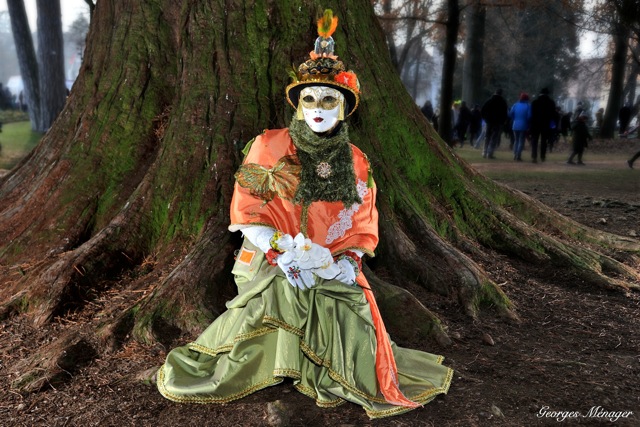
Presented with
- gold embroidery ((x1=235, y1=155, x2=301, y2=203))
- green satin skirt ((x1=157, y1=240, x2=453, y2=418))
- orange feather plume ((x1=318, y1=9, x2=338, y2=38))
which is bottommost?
green satin skirt ((x1=157, y1=240, x2=453, y2=418))

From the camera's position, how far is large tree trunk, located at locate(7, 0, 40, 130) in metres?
19.3

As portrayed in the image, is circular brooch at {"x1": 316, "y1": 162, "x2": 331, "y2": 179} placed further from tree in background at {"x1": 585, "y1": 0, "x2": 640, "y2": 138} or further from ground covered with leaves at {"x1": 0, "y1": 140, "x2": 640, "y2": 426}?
tree in background at {"x1": 585, "y1": 0, "x2": 640, "y2": 138}

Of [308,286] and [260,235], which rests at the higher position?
[260,235]

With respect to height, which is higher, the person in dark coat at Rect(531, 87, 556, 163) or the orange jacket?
the person in dark coat at Rect(531, 87, 556, 163)

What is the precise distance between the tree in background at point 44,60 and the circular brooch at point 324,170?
17.3 meters

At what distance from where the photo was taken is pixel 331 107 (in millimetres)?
3312

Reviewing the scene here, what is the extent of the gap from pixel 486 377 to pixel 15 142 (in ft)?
60.3

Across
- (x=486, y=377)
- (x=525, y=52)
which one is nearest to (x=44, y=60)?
(x=486, y=377)

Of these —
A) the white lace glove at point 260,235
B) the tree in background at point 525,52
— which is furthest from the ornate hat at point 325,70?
the tree in background at point 525,52

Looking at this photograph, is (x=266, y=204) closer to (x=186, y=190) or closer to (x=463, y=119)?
(x=186, y=190)

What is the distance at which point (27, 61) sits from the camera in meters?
19.7

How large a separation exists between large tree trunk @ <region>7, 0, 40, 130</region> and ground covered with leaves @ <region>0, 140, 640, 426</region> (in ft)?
57.5

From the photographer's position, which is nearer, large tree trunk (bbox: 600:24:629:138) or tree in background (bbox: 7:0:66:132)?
tree in background (bbox: 7:0:66:132)

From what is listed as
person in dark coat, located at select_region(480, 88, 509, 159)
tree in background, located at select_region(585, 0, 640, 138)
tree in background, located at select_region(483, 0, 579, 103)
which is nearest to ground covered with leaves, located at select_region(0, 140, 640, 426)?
person in dark coat, located at select_region(480, 88, 509, 159)
